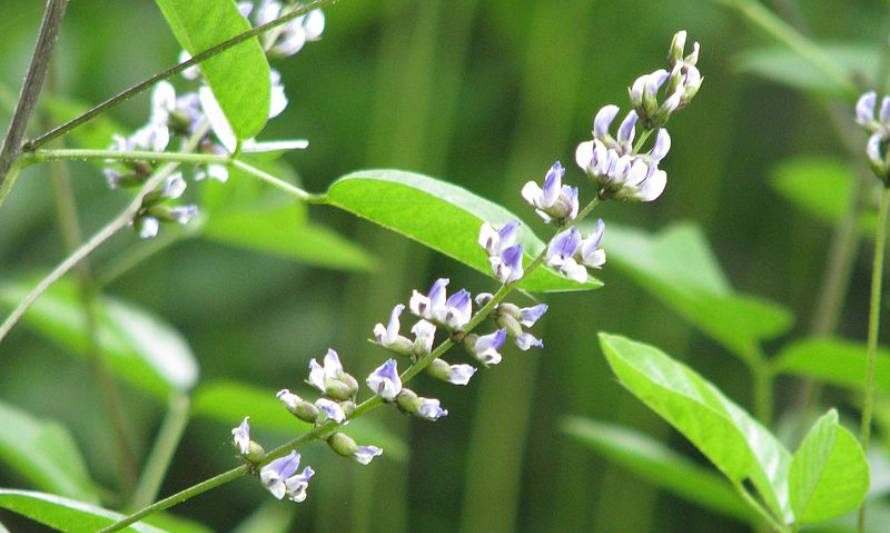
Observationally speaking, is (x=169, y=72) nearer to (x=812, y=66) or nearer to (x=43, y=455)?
(x=43, y=455)

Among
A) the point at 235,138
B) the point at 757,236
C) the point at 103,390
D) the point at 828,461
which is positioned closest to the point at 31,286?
the point at 103,390

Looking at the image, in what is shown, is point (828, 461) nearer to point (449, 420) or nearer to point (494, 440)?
point (494, 440)

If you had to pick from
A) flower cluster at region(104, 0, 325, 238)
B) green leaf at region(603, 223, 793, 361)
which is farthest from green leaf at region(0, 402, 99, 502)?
green leaf at region(603, 223, 793, 361)

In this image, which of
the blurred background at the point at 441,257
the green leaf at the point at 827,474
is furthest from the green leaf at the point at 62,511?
the blurred background at the point at 441,257

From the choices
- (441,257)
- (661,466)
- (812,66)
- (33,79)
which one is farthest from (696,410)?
(441,257)

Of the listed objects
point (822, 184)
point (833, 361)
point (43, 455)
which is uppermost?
point (822, 184)

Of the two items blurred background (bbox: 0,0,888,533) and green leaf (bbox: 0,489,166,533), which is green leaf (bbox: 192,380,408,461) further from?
blurred background (bbox: 0,0,888,533)

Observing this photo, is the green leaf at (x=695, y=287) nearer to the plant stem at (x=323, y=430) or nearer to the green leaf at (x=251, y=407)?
the green leaf at (x=251, y=407)
